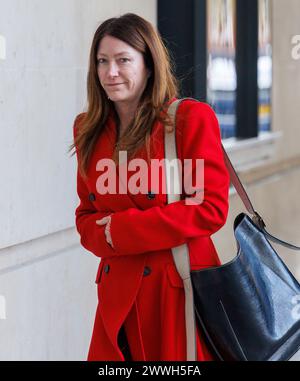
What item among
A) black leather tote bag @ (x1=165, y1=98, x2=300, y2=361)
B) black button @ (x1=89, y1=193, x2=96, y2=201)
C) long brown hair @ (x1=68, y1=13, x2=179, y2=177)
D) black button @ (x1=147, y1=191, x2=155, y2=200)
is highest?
long brown hair @ (x1=68, y1=13, x2=179, y2=177)

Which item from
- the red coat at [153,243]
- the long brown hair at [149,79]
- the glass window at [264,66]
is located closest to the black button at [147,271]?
the red coat at [153,243]

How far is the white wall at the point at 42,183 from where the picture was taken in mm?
3869

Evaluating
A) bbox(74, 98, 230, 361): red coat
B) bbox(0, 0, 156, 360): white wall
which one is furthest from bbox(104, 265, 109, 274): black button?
bbox(0, 0, 156, 360): white wall

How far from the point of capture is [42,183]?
4.17 metres

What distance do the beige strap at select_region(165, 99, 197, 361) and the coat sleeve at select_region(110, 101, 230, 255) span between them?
3cm

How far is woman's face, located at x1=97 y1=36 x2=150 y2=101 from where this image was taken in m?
2.72

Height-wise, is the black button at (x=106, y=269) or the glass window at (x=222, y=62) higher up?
the glass window at (x=222, y=62)

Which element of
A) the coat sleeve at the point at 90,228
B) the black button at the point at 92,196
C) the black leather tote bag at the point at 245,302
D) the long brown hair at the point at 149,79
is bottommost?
the black leather tote bag at the point at 245,302

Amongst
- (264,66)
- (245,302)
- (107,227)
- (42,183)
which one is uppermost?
(264,66)

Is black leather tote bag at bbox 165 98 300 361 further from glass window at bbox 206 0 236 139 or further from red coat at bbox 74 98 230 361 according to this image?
glass window at bbox 206 0 236 139

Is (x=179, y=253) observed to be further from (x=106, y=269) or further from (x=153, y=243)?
(x=106, y=269)

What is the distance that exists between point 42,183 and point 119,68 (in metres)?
1.53

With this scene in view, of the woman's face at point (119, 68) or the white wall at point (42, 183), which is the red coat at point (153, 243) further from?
the white wall at point (42, 183)

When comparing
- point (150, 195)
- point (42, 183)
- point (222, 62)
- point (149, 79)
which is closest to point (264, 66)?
point (222, 62)
